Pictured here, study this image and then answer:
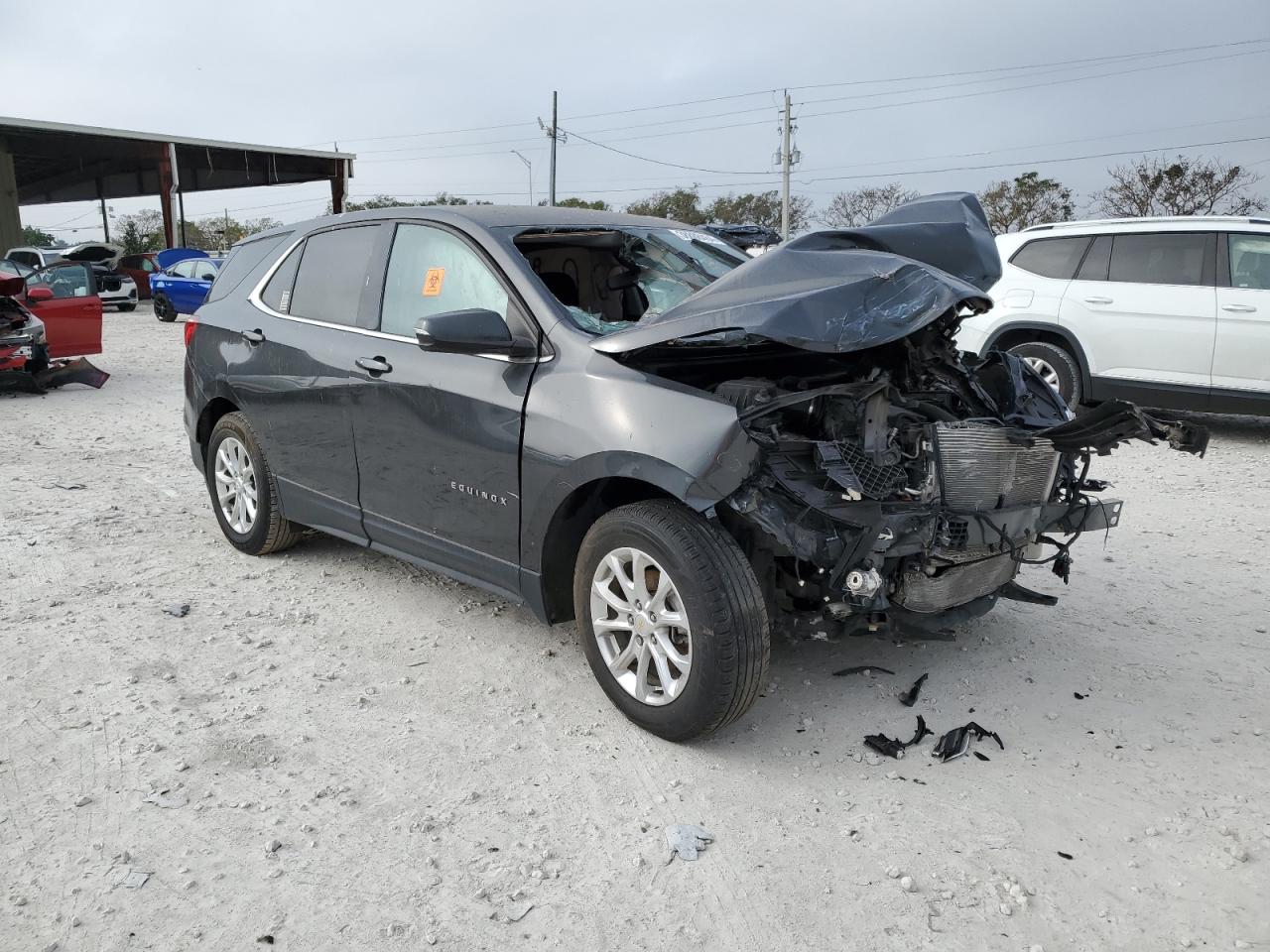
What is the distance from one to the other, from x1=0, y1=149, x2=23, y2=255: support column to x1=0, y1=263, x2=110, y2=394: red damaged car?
23743 mm

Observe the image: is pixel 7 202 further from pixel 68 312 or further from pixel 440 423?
pixel 440 423

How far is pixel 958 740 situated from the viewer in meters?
3.20

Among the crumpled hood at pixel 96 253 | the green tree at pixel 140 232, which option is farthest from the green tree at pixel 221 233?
the crumpled hood at pixel 96 253

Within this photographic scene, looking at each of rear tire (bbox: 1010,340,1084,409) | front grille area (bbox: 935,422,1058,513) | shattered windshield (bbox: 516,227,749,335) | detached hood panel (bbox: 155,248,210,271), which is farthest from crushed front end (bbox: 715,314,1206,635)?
detached hood panel (bbox: 155,248,210,271)

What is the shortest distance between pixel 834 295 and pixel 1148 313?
6239 millimetres

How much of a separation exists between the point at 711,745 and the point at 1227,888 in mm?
1489

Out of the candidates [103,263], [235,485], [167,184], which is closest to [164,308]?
[103,263]

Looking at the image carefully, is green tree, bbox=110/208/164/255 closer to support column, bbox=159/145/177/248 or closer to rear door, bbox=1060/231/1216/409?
support column, bbox=159/145/177/248

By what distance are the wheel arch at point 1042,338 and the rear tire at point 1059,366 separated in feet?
0.14

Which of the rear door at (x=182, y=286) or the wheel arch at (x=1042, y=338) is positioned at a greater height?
the rear door at (x=182, y=286)

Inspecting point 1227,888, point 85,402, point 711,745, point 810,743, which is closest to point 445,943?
point 711,745

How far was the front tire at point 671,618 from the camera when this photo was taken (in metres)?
2.96

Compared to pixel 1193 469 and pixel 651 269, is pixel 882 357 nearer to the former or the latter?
pixel 651 269

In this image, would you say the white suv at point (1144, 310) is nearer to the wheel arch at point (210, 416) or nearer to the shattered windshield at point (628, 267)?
the shattered windshield at point (628, 267)
